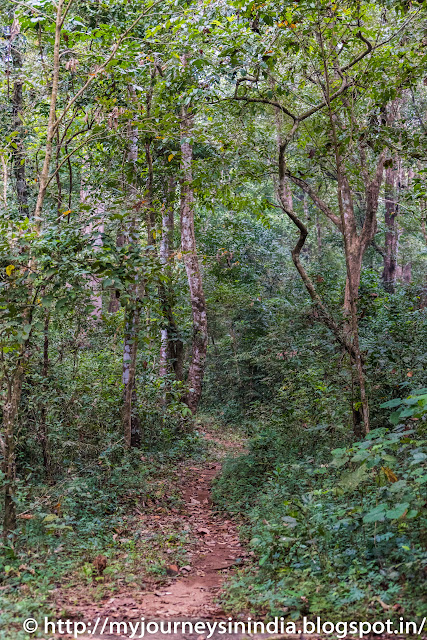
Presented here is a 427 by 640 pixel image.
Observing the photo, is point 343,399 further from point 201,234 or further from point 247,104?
point 201,234

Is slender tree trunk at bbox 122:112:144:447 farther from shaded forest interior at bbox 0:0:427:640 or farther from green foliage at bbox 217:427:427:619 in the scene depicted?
green foliage at bbox 217:427:427:619

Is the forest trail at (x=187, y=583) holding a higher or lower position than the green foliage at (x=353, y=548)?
lower

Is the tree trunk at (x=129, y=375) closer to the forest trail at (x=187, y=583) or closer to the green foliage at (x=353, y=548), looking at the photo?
the forest trail at (x=187, y=583)

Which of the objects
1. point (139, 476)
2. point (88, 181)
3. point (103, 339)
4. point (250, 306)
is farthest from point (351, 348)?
point (250, 306)

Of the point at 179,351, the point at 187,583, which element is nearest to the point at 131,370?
the point at 179,351

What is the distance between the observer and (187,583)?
4.68 meters

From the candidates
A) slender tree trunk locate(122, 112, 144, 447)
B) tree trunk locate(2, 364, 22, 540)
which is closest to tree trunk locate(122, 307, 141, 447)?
slender tree trunk locate(122, 112, 144, 447)

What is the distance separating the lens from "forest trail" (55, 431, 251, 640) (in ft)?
12.7

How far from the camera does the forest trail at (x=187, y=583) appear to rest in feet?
12.7

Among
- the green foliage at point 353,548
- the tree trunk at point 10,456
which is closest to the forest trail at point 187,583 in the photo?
the green foliage at point 353,548

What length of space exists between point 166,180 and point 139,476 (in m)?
5.70

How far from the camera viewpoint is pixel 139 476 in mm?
7234

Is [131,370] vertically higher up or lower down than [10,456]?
higher up

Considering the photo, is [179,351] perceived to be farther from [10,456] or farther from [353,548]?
[353,548]
